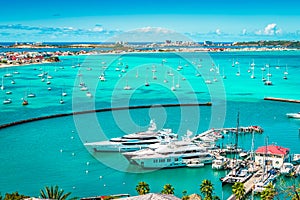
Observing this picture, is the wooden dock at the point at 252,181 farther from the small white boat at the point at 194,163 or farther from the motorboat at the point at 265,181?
the small white boat at the point at 194,163

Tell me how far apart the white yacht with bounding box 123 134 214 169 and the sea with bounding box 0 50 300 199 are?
0.35 m

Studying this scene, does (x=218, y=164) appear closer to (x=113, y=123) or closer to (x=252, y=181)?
(x=252, y=181)

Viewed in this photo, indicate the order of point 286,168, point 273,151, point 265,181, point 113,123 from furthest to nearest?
point 113,123
point 273,151
point 286,168
point 265,181

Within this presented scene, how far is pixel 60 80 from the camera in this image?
169 ft

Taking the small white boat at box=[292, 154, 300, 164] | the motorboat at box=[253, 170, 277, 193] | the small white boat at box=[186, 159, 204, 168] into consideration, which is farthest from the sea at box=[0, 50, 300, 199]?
the small white boat at box=[292, 154, 300, 164]

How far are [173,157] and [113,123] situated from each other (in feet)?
30.1

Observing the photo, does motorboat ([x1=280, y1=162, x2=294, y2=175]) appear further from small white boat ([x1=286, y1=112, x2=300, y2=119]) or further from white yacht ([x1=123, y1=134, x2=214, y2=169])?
small white boat ([x1=286, y1=112, x2=300, y2=119])

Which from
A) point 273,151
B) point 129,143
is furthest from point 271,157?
point 129,143

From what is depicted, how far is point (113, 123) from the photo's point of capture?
27297mm

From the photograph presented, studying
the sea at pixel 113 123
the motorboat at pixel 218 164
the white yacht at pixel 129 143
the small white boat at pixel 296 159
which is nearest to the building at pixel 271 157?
the sea at pixel 113 123

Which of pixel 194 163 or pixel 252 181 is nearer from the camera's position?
pixel 252 181

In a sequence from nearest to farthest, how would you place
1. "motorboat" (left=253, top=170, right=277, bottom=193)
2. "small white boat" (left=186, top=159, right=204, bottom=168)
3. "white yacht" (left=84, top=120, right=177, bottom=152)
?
"motorboat" (left=253, top=170, right=277, bottom=193)
"small white boat" (left=186, top=159, right=204, bottom=168)
"white yacht" (left=84, top=120, right=177, bottom=152)

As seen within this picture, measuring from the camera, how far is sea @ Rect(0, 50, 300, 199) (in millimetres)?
16766

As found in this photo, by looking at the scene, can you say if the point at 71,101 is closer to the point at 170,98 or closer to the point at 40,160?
the point at 170,98
